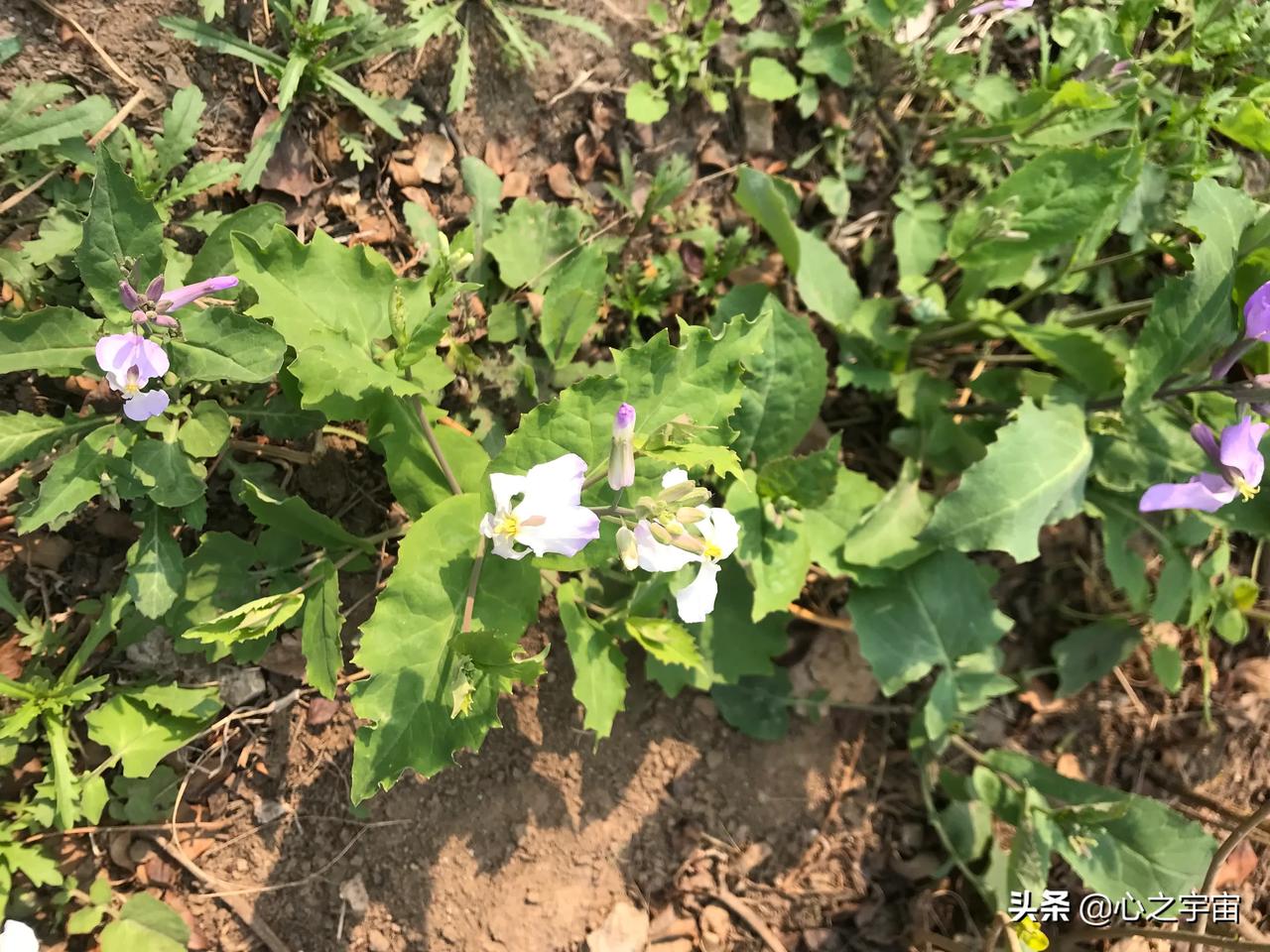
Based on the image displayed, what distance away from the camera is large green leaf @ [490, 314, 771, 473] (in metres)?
2.32

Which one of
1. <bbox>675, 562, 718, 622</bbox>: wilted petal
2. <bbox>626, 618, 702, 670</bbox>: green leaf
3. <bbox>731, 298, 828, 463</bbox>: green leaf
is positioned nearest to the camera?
<bbox>675, 562, 718, 622</bbox>: wilted petal

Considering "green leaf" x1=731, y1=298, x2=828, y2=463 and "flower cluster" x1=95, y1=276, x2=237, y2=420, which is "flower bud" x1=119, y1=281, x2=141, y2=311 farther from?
"green leaf" x1=731, y1=298, x2=828, y2=463

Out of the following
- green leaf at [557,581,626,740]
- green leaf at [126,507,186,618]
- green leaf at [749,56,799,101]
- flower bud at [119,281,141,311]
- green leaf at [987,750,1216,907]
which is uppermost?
green leaf at [749,56,799,101]

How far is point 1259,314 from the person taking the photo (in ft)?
8.57

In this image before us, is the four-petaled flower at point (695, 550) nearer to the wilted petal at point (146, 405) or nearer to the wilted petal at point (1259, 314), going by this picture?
the wilted petal at point (146, 405)

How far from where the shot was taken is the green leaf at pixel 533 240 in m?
3.15

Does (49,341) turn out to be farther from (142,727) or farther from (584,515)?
(584,515)

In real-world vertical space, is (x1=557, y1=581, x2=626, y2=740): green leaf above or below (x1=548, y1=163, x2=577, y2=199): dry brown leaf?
below

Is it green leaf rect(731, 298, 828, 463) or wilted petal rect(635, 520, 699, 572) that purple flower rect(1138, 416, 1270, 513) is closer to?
green leaf rect(731, 298, 828, 463)

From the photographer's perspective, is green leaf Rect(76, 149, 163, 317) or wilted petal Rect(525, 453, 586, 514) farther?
green leaf Rect(76, 149, 163, 317)

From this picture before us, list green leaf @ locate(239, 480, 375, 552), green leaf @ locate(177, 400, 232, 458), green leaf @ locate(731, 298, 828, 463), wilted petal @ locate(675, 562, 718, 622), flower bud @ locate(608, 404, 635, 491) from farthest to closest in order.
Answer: green leaf @ locate(731, 298, 828, 463)
green leaf @ locate(239, 480, 375, 552)
green leaf @ locate(177, 400, 232, 458)
wilted petal @ locate(675, 562, 718, 622)
flower bud @ locate(608, 404, 635, 491)

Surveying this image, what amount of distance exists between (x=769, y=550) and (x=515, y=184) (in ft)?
5.51

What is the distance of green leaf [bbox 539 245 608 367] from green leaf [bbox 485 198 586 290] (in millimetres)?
136

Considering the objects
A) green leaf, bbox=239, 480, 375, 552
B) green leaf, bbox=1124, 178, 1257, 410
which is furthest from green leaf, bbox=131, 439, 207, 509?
green leaf, bbox=1124, 178, 1257, 410
